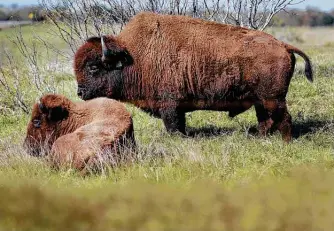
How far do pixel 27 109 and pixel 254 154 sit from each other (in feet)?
23.7

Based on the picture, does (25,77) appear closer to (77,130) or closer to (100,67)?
(100,67)

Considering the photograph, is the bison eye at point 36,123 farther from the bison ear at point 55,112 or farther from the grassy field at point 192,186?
the grassy field at point 192,186

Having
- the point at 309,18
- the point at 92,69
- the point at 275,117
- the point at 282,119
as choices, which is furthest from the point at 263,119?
the point at 309,18

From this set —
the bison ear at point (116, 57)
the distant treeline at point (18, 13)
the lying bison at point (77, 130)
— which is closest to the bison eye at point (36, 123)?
the lying bison at point (77, 130)

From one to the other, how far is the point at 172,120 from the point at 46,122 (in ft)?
7.99

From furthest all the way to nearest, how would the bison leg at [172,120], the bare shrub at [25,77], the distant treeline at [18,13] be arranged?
the distant treeline at [18,13], the bare shrub at [25,77], the bison leg at [172,120]

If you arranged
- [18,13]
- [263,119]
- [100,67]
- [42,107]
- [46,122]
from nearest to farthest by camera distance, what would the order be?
[42,107]
[46,122]
[263,119]
[100,67]
[18,13]

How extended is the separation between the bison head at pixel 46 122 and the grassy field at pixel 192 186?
24 centimetres

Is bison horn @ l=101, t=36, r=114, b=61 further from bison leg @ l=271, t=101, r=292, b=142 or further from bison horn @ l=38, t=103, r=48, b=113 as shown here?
bison leg @ l=271, t=101, r=292, b=142

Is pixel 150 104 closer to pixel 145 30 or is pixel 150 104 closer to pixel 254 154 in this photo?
pixel 145 30

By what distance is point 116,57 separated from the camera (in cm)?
1135

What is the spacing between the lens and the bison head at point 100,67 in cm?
1127

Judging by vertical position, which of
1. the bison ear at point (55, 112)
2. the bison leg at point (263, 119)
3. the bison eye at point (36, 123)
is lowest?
the bison leg at point (263, 119)

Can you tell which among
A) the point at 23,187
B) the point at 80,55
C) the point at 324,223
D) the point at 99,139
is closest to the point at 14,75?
the point at 80,55
